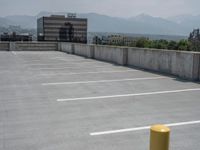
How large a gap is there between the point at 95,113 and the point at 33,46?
101 feet

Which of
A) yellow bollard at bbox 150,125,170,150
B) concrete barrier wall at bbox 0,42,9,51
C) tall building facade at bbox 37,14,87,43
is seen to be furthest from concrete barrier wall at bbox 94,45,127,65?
tall building facade at bbox 37,14,87,43

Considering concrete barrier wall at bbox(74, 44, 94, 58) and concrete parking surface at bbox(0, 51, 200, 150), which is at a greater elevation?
concrete barrier wall at bbox(74, 44, 94, 58)

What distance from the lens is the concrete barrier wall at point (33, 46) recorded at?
3556 cm

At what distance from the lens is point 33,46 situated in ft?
120

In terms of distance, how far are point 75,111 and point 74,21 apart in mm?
104408

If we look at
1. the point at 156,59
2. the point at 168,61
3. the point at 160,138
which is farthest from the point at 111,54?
the point at 160,138

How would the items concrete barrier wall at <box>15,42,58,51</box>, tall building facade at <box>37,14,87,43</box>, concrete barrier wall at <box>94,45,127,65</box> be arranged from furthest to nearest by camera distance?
1. tall building facade at <box>37,14,87,43</box>
2. concrete barrier wall at <box>15,42,58,51</box>
3. concrete barrier wall at <box>94,45,127,65</box>

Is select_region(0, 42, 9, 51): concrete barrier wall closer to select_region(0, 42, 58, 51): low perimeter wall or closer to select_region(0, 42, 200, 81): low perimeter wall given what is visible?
select_region(0, 42, 58, 51): low perimeter wall

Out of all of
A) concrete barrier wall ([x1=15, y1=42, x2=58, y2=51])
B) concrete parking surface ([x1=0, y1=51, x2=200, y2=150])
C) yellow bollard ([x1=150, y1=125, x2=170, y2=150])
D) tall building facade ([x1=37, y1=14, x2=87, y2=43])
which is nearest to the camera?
yellow bollard ([x1=150, y1=125, x2=170, y2=150])

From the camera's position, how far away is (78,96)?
9.20m

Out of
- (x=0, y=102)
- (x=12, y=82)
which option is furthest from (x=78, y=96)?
(x=12, y=82)

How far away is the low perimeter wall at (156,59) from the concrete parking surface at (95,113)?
1090 millimetres

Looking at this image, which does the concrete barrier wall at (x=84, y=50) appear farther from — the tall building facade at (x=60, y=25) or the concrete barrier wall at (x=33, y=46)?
the tall building facade at (x=60, y=25)

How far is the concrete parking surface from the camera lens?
5.35m
